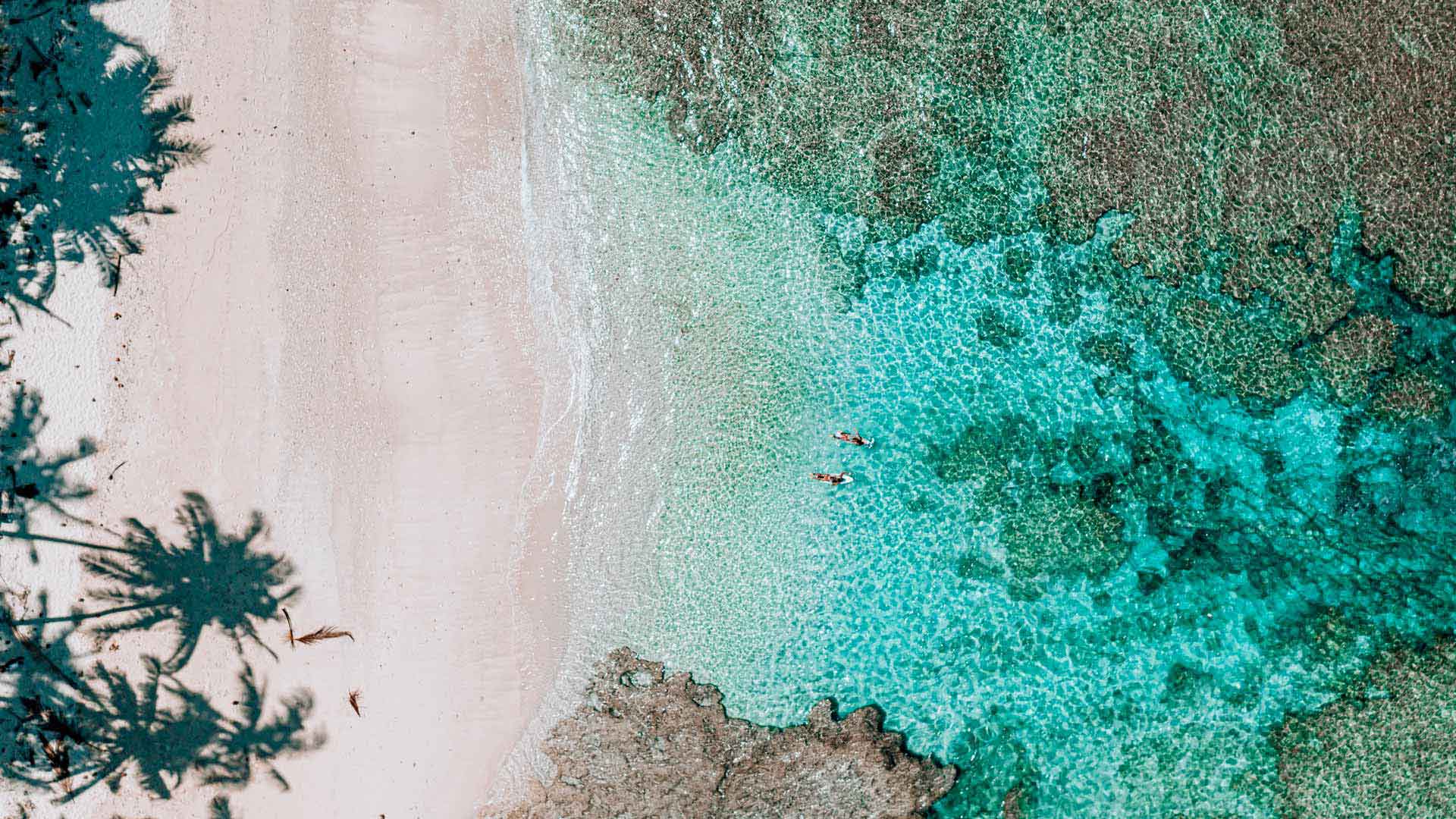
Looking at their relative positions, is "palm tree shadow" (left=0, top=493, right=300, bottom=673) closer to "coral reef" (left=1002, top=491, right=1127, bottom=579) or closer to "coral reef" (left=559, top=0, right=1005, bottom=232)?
"coral reef" (left=559, top=0, right=1005, bottom=232)

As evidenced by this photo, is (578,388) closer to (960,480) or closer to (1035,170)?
(960,480)

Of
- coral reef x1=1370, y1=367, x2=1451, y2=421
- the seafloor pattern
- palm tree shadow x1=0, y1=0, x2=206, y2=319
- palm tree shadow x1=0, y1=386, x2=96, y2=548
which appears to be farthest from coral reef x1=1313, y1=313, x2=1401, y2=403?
palm tree shadow x1=0, y1=386, x2=96, y2=548

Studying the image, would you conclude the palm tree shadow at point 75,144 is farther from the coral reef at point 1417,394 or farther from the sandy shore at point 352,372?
the coral reef at point 1417,394

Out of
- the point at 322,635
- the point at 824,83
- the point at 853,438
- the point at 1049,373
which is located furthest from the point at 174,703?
the point at 1049,373

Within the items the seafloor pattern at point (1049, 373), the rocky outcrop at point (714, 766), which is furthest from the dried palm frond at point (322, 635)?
the seafloor pattern at point (1049, 373)

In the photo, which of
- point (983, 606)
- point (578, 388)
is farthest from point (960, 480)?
point (578, 388)
